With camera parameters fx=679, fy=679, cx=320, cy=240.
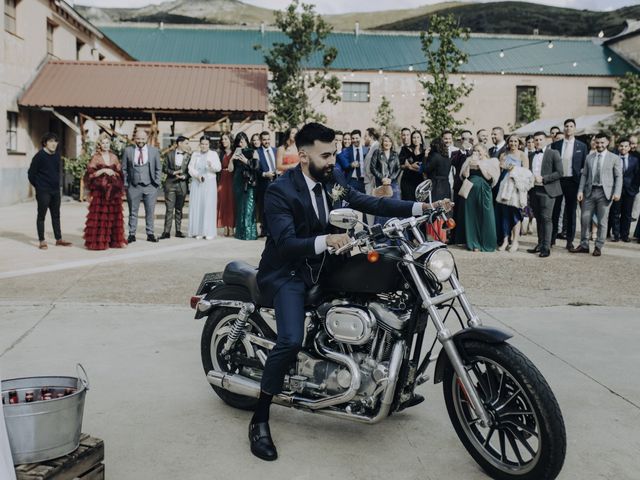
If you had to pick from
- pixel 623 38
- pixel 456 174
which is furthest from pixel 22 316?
pixel 623 38

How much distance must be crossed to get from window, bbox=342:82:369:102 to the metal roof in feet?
43.4

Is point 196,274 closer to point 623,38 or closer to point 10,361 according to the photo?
point 10,361

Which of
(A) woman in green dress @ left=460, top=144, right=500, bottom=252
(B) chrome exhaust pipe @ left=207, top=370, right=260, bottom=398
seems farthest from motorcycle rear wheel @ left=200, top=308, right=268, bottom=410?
(A) woman in green dress @ left=460, top=144, right=500, bottom=252

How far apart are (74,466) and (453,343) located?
1823 millimetres

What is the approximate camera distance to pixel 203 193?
13.2 meters

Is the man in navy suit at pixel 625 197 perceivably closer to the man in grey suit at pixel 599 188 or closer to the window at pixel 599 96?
the man in grey suit at pixel 599 188

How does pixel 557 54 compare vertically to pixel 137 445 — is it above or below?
above

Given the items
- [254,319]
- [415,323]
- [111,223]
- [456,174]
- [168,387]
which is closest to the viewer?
[415,323]

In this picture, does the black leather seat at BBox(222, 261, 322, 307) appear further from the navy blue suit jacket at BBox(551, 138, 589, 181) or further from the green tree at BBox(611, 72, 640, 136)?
the green tree at BBox(611, 72, 640, 136)

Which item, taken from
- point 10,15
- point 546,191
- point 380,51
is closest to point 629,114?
point 380,51

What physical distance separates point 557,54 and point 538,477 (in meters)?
42.8

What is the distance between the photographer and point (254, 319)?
405 cm

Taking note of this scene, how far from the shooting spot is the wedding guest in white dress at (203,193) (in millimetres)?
13203

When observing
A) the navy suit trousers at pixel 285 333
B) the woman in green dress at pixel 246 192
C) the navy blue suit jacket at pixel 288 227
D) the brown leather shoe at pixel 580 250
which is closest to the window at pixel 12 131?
the woman in green dress at pixel 246 192
